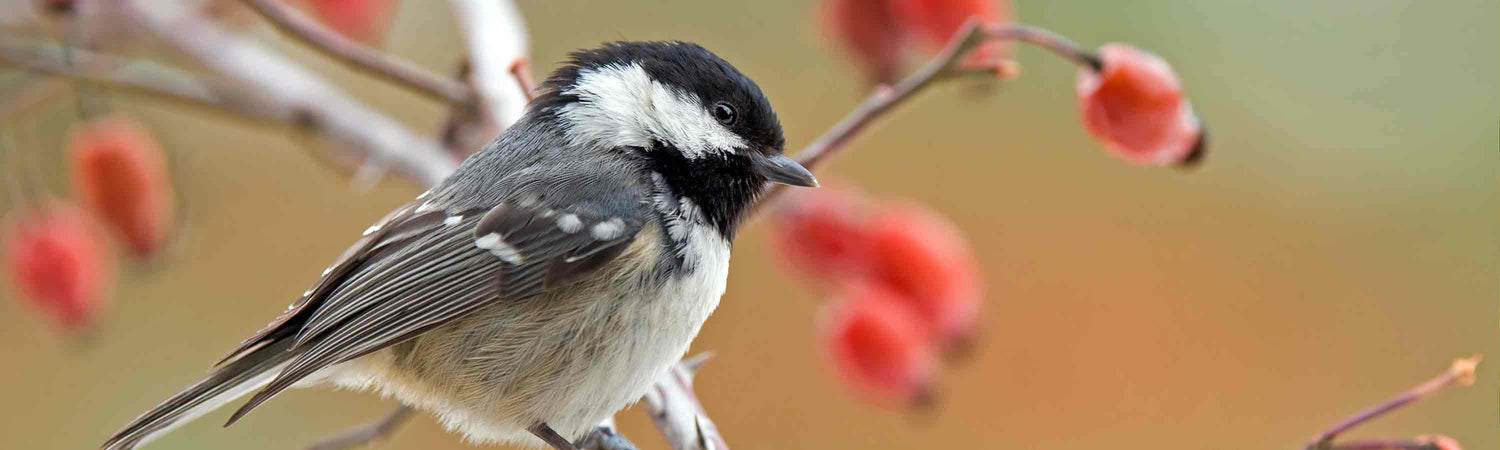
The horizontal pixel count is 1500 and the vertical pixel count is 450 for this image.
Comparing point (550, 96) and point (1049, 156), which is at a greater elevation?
point (1049, 156)

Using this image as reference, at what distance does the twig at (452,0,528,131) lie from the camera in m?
1.38

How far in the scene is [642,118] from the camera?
127 cm

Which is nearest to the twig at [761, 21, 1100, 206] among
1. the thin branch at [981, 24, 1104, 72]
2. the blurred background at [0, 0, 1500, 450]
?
the thin branch at [981, 24, 1104, 72]

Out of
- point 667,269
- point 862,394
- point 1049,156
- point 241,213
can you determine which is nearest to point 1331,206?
point 1049,156

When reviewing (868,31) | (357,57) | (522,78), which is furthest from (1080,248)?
(357,57)

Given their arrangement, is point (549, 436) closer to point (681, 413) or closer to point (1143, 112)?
point (681, 413)

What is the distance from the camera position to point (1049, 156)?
2.38 metres

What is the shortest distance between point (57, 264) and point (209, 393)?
44 centimetres

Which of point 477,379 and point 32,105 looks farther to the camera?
point 32,105

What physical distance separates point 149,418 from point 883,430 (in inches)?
46.4

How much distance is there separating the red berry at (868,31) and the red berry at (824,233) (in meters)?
0.16

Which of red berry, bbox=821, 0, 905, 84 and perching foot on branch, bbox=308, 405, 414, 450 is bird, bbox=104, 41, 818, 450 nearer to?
perching foot on branch, bbox=308, 405, 414, 450

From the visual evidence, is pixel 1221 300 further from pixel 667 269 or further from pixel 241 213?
pixel 241 213

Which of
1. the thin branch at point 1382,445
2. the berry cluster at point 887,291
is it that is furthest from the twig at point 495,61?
the thin branch at point 1382,445
